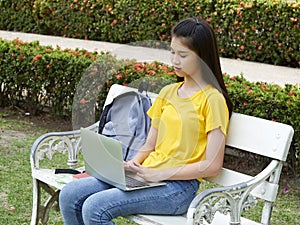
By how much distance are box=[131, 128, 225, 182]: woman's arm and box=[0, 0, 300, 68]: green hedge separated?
6294 mm

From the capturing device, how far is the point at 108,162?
3486mm

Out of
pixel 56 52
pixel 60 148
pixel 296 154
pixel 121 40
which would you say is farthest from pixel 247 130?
pixel 121 40

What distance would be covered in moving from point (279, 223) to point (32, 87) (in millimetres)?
3079

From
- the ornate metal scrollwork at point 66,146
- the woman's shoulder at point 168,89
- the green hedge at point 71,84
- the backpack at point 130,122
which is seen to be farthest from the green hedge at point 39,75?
the woman's shoulder at point 168,89

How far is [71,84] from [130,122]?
2925 millimetres

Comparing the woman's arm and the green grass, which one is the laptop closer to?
the woman's arm

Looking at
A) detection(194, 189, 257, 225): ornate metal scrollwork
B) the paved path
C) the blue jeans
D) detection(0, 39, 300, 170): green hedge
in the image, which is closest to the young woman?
the blue jeans

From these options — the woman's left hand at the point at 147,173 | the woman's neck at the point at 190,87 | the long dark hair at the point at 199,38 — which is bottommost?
the woman's left hand at the point at 147,173

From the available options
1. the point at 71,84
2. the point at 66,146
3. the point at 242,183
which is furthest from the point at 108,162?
the point at 71,84

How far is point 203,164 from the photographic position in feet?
11.4

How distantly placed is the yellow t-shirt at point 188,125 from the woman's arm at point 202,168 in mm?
32

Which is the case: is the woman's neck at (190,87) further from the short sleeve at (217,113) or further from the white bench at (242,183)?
the white bench at (242,183)

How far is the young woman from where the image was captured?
11.3 ft

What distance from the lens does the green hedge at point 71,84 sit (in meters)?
5.26
